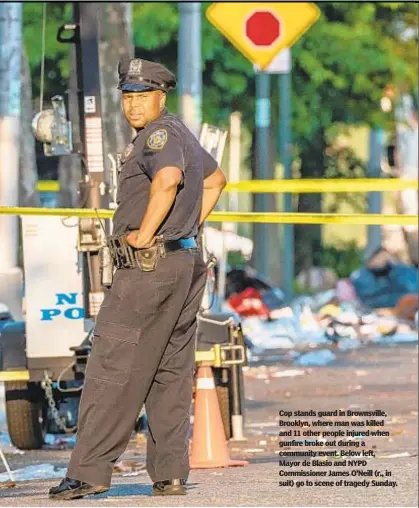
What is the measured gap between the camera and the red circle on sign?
65.5ft

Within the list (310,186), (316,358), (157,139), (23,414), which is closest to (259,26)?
(310,186)

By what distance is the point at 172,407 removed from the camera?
902 cm

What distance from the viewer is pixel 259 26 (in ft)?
65.6

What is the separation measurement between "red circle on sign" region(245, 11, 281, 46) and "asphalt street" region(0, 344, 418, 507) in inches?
123

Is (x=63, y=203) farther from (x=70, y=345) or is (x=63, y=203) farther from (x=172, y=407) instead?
(x=172, y=407)

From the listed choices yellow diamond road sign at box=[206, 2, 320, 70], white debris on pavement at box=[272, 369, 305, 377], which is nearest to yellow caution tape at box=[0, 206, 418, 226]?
white debris on pavement at box=[272, 369, 305, 377]

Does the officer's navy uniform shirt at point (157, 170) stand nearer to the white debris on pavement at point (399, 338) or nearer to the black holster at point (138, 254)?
the black holster at point (138, 254)

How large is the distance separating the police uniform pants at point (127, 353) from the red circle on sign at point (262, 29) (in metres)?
11.2

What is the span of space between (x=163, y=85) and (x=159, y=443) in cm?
155

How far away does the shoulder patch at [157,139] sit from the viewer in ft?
28.6

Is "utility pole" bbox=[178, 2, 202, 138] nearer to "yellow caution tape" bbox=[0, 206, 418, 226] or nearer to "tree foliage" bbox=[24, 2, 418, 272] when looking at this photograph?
"tree foliage" bbox=[24, 2, 418, 272]

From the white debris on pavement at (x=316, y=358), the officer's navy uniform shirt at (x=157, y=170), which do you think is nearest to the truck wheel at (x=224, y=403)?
the officer's navy uniform shirt at (x=157, y=170)

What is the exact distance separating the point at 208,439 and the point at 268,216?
2.70 metres

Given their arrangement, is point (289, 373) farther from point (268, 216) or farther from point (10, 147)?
point (268, 216)
